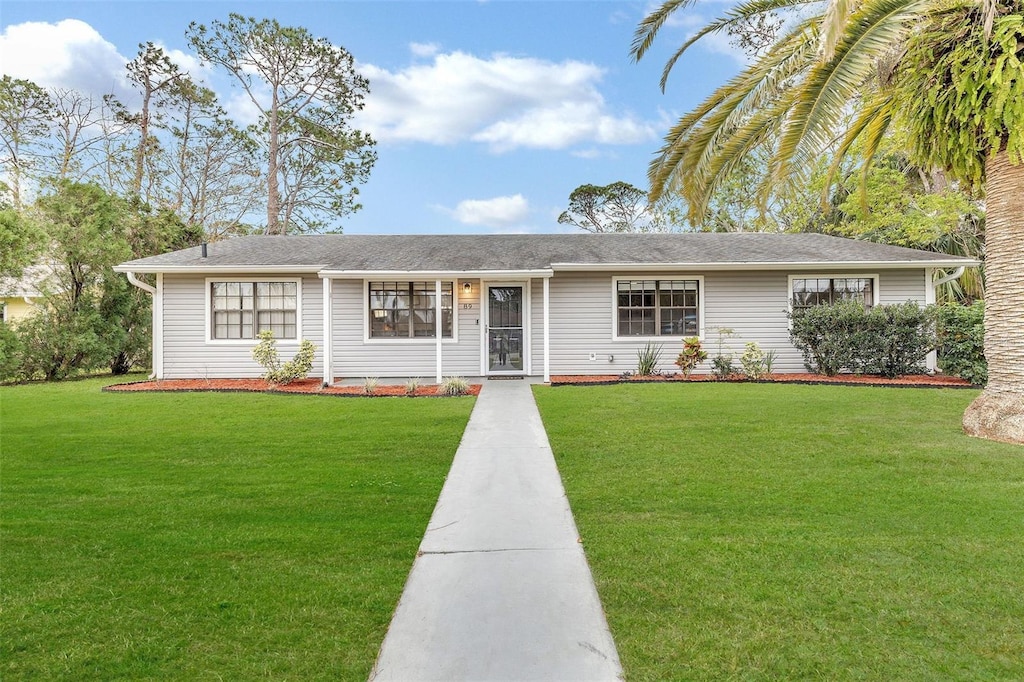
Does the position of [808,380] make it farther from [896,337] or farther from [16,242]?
[16,242]

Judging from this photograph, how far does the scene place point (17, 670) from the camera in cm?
219

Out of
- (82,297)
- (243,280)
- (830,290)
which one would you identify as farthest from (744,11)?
(82,297)

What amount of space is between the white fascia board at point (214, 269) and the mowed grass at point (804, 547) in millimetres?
7870

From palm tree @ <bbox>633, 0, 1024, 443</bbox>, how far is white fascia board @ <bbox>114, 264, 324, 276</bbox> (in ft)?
27.2

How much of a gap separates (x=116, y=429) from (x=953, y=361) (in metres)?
15.2

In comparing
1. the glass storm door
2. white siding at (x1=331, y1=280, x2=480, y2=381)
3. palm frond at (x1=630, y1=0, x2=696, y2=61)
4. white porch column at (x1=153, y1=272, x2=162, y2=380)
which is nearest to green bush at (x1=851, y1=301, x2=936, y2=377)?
the glass storm door

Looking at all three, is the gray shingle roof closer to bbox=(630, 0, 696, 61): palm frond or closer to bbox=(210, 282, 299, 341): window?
bbox=(210, 282, 299, 341): window

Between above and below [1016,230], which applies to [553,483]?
below

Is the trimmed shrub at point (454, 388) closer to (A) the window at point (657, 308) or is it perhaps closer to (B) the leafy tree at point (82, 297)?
(A) the window at point (657, 308)

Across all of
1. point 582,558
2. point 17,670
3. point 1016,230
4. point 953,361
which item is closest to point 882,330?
point 953,361

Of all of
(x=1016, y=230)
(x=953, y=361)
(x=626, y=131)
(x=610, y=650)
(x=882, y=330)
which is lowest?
(x=610, y=650)

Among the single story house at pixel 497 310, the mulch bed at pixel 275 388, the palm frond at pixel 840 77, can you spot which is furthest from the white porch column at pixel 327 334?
the palm frond at pixel 840 77

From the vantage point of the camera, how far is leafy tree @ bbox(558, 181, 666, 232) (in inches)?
1371

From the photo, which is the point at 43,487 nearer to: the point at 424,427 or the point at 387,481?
the point at 387,481
